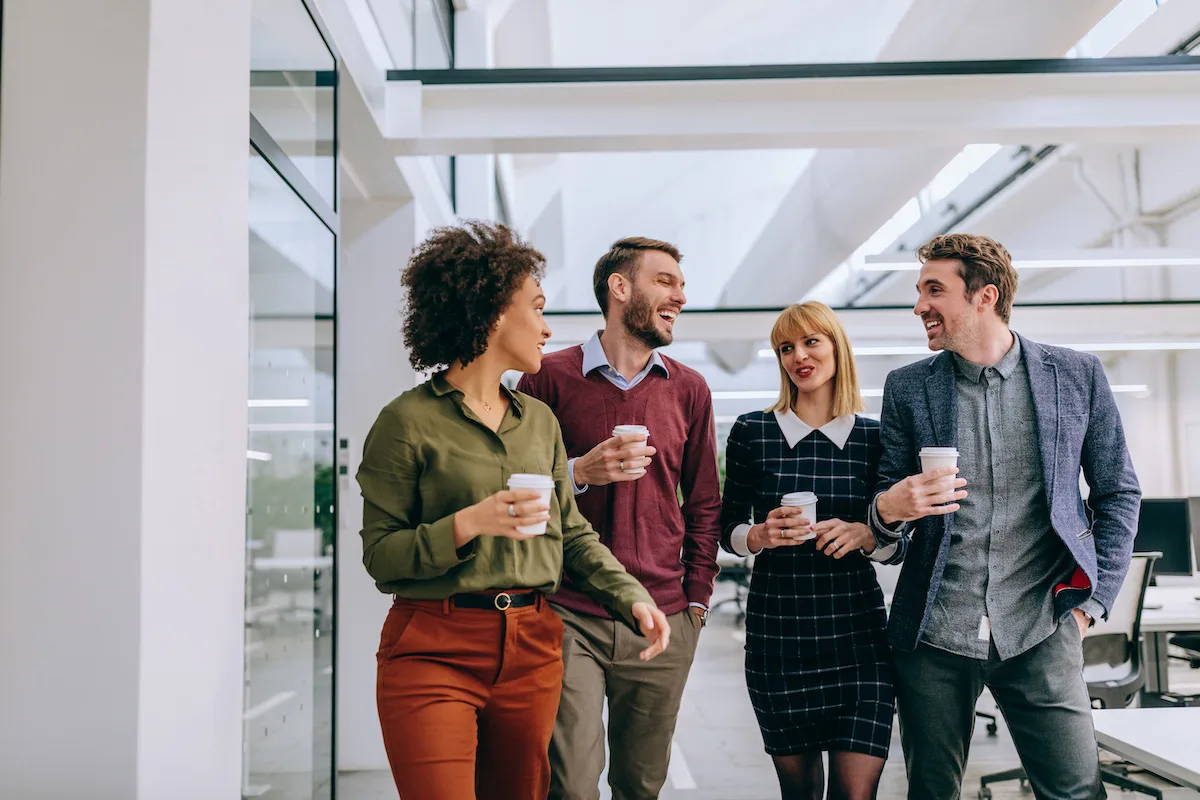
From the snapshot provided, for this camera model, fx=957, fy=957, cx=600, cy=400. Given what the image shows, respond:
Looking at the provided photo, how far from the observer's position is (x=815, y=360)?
2.50 metres

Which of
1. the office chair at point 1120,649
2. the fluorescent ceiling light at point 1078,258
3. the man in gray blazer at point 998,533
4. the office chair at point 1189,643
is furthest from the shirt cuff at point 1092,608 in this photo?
the fluorescent ceiling light at point 1078,258

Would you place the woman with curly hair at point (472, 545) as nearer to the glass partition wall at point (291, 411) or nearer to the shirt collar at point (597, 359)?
the shirt collar at point (597, 359)

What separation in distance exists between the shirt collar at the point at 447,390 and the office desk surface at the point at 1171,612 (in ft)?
13.6

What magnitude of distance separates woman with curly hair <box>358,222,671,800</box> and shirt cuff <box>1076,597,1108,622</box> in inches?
39.3

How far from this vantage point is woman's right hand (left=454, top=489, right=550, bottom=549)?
1.59m

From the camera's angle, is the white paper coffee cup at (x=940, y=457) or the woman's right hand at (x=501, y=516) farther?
the white paper coffee cup at (x=940, y=457)

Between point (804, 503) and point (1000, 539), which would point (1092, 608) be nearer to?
point (1000, 539)

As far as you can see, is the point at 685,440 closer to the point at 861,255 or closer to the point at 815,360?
the point at 815,360

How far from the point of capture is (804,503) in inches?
87.1

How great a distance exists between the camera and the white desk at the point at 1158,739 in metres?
2.14

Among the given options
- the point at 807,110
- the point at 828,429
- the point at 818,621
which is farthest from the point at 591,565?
the point at 807,110

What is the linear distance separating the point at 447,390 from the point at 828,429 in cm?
110

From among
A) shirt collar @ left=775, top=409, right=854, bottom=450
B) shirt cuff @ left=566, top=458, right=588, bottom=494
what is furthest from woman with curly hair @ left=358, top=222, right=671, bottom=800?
shirt collar @ left=775, top=409, right=854, bottom=450

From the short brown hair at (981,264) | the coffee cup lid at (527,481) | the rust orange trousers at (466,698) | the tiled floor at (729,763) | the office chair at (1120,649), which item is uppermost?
the short brown hair at (981,264)
